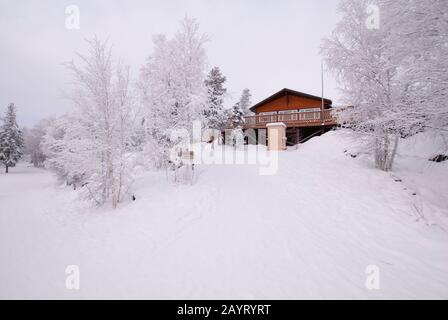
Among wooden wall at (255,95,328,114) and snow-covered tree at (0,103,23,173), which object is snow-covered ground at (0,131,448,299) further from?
snow-covered tree at (0,103,23,173)

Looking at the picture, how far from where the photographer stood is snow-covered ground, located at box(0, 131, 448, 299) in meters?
4.32

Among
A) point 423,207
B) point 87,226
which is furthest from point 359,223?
point 87,226

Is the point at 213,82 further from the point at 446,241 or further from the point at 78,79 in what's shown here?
the point at 446,241

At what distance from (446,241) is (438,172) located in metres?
6.05

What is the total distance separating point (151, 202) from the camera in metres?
9.17

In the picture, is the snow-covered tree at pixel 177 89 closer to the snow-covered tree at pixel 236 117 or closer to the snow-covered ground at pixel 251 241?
the snow-covered ground at pixel 251 241

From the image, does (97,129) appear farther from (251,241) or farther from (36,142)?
(36,142)

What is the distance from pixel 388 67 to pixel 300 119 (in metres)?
14.6

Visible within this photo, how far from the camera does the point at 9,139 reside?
42625mm

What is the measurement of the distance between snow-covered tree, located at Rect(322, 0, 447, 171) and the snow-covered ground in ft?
8.42

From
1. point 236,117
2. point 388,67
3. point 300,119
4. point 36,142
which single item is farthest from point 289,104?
point 36,142

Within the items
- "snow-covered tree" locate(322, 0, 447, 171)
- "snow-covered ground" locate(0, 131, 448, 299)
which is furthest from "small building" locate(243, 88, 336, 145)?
"snow-covered ground" locate(0, 131, 448, 299)

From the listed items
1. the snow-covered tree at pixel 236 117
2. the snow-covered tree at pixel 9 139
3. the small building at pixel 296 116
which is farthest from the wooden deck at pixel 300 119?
the snow-covered tree at pixel 9 139

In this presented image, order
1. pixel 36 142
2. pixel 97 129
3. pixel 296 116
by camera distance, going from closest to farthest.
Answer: pixel 97 129, pixel 296 116, pixel 36 142
